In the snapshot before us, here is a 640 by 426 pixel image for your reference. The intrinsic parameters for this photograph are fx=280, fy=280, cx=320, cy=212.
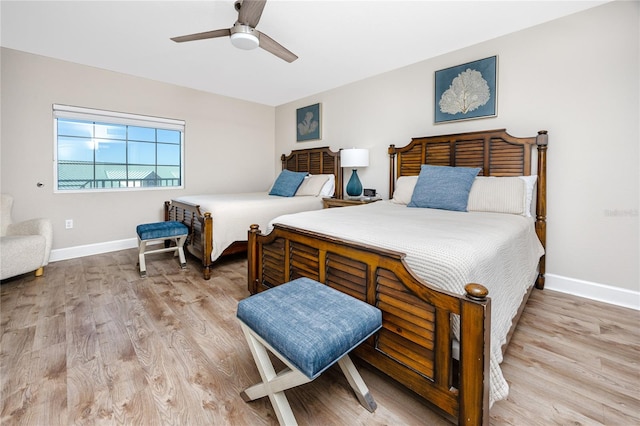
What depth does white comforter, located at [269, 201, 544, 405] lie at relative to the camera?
1.14 meters

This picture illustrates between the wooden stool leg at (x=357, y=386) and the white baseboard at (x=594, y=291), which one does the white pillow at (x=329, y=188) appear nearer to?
the white baseboard at (x=594, y=291)

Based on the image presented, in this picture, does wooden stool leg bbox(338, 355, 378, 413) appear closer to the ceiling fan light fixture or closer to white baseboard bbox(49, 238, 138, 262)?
the ceiling fan light fixture

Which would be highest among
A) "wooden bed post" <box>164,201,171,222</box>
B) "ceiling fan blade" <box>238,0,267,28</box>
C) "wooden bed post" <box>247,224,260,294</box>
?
"ceiling fan blade" <box>238,0,267,28</box>

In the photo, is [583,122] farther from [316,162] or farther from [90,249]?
[90,249]

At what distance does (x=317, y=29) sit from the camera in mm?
2635

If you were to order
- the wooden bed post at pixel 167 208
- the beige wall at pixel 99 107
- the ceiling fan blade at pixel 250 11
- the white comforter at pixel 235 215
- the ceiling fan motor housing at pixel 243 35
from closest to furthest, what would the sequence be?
the ceiling fan blade at pixel 250 11 < the ceiling fan motor housing at pixel 243 35 < the white comforter at pixel 235 215 < the beige wall at pixel 99 107 < the wooden bed post at pixel 167 208

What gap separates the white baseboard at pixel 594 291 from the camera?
7.25ft

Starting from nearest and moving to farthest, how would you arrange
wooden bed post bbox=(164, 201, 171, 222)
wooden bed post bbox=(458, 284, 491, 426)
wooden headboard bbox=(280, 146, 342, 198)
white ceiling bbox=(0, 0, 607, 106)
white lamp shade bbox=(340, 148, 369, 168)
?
1. wooden bed post bbox=(458, 284, 491, 426)
2. white ceiling bbox=(0, 0, 607, 106)
3. white lamp shade bbox=(340, 148, 369, 168)
4. wooden bed post bbox=(164, 201, 171, 222)
5. wooden headboard bbox=(280, 146, 342, 198)

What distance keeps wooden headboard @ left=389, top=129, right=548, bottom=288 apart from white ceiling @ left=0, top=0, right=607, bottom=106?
0.97 metres

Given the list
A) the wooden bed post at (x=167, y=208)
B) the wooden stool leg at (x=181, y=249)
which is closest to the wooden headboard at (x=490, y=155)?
Result: the wooden stool leg at (x=181, y=249)

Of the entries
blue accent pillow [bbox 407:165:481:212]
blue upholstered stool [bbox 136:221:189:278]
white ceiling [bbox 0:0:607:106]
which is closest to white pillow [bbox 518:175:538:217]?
blue accent pillow [bbox 407:165:481:212]

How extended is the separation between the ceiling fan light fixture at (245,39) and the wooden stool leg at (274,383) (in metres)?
2.09

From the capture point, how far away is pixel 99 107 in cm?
357

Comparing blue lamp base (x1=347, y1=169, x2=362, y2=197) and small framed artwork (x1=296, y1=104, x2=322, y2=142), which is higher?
small framed artwork (x1=296, y1=104, x2=322, y2=142)
